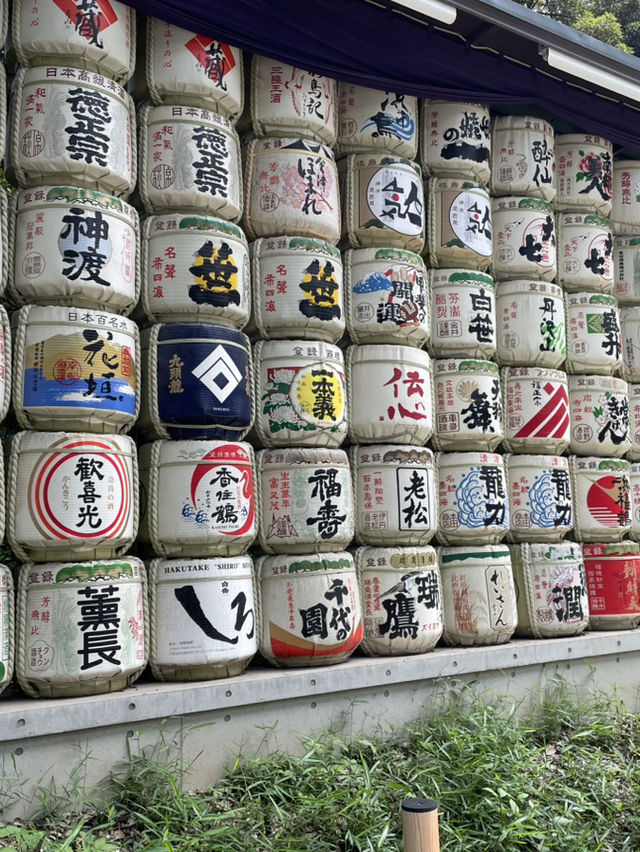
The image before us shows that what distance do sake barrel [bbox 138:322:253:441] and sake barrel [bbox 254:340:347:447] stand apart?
0.85 ft

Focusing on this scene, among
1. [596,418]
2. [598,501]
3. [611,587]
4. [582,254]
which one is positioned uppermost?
[582,254]

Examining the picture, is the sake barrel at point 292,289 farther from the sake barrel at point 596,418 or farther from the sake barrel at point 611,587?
the sake barrel at point 611,587

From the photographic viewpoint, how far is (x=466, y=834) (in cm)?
361

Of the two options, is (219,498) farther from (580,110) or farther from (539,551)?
(580,110)

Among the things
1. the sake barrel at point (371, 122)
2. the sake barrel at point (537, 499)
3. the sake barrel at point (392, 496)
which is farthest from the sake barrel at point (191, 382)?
the sake barrel at point (537, 499)

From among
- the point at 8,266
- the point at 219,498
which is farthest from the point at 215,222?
the point at 219,498

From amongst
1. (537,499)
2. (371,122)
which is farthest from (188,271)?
(537,499)

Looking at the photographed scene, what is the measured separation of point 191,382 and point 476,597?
209cm

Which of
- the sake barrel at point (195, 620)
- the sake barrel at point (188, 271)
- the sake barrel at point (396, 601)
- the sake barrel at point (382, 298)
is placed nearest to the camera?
the sake barrel at point (195, 620)

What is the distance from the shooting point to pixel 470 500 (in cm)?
524

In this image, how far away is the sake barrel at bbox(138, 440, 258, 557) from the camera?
13.9ft

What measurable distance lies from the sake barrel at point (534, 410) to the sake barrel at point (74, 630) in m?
2.75

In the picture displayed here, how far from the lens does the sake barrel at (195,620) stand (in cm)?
413

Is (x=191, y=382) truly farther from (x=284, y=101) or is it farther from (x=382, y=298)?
(x=284, y=101)
